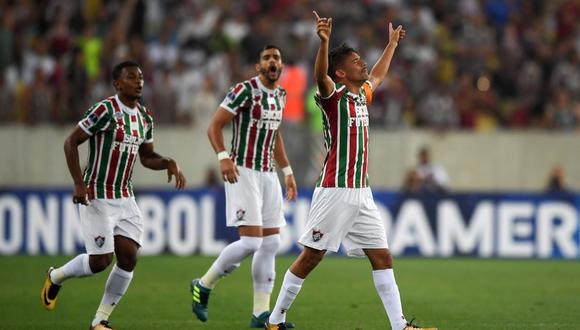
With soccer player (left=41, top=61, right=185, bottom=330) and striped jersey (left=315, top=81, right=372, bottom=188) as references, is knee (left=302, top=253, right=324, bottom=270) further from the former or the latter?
soccer player (left=41, top=61, right=185, bottom=330)

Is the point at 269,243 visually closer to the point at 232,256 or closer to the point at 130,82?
the point at 232,256

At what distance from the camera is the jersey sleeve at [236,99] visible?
35.0ft

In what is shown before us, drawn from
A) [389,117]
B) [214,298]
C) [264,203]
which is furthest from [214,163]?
[264,203]

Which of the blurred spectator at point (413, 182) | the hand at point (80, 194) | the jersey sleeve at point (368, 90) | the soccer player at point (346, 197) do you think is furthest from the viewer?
the blurred spectator at point (413, 182)

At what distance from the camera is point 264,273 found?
10852 mm

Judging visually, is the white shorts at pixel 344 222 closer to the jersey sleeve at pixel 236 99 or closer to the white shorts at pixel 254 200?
the white shorts at pixel 254 200

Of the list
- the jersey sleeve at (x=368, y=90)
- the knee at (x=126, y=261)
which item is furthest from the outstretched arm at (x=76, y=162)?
the jersey sleeve at (x=368, y=90)

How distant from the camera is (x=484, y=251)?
19234mm

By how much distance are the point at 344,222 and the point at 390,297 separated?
74cm

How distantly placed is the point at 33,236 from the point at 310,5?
25.8 feet

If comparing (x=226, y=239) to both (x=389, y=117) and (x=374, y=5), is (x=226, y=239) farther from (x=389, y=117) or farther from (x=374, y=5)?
(x=374, y=5)

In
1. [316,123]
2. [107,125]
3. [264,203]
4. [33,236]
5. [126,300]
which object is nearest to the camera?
[107,125]

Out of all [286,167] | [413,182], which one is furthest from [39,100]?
[286,167]

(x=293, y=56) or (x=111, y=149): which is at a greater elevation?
(x=293, y=56)
